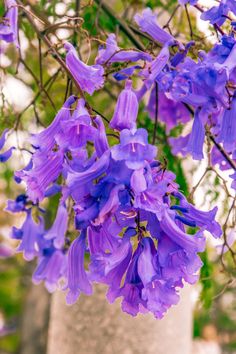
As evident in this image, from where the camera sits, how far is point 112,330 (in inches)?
33.2

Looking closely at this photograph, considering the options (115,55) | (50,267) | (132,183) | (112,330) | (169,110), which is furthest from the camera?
(112,330)

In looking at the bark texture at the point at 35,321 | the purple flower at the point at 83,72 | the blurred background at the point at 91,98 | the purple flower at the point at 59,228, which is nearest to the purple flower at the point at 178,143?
the blurred background at the point at 91,98

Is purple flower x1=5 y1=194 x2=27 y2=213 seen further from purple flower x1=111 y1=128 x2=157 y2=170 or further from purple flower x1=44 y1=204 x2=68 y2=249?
purple flower x1=111 y1=128 x2=157 y2=170

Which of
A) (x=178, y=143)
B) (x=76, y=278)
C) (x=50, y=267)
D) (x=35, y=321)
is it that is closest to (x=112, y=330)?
(x=50, y=267)

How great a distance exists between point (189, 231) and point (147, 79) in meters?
0.18

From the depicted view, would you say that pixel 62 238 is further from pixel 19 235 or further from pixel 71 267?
pixel 71 267

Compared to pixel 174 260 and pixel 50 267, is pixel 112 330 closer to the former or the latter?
pixel 50 267

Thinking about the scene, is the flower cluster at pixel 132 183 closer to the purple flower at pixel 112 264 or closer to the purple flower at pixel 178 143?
the purple flower at pixel 112 264

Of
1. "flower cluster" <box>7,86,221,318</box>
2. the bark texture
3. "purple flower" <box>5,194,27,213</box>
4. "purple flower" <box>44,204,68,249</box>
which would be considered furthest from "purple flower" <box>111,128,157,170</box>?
the bark texture

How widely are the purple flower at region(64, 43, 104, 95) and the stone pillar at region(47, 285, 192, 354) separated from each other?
19.4 inches

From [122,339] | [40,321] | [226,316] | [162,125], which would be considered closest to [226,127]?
[162,125]

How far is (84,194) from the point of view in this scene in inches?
13.6

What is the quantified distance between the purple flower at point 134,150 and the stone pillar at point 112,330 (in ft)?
1.72

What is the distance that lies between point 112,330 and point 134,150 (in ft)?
1.82
